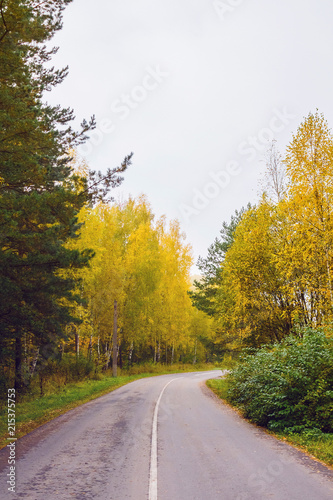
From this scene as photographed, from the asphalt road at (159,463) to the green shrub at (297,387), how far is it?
0.80m

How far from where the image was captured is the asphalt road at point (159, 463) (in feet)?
18.3

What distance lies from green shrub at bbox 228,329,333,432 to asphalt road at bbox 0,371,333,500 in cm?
80

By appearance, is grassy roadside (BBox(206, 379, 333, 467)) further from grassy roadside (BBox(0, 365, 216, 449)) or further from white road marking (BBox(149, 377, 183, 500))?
grassy roadside (BBox(0, 365, 216, 449))

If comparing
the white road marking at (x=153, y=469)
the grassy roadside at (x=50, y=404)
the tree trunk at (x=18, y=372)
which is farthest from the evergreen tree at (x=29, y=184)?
the white road marking at (x=153, y=469)

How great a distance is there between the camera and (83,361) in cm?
2467

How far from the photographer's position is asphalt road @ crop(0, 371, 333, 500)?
5.59 metres

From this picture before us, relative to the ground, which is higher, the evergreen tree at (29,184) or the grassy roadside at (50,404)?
the evergreen tree at (29,184)

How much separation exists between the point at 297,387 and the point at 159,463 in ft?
16.3

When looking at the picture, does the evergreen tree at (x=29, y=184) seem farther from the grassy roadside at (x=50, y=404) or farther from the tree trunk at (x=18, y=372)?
the grassy roadside at (x=50, y=404)

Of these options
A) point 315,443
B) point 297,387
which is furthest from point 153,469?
point 297,387

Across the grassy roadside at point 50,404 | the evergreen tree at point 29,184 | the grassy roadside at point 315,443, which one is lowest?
the grassy roadside at point 50,404

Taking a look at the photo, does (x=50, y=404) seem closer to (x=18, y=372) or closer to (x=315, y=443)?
(x=18, y=372)

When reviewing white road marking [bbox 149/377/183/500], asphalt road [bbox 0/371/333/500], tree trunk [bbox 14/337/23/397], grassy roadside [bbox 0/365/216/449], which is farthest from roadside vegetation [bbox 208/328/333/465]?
tree trunk [bbox 14/337/23/397]

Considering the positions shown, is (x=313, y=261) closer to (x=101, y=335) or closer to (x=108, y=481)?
(x=108, y=481)
